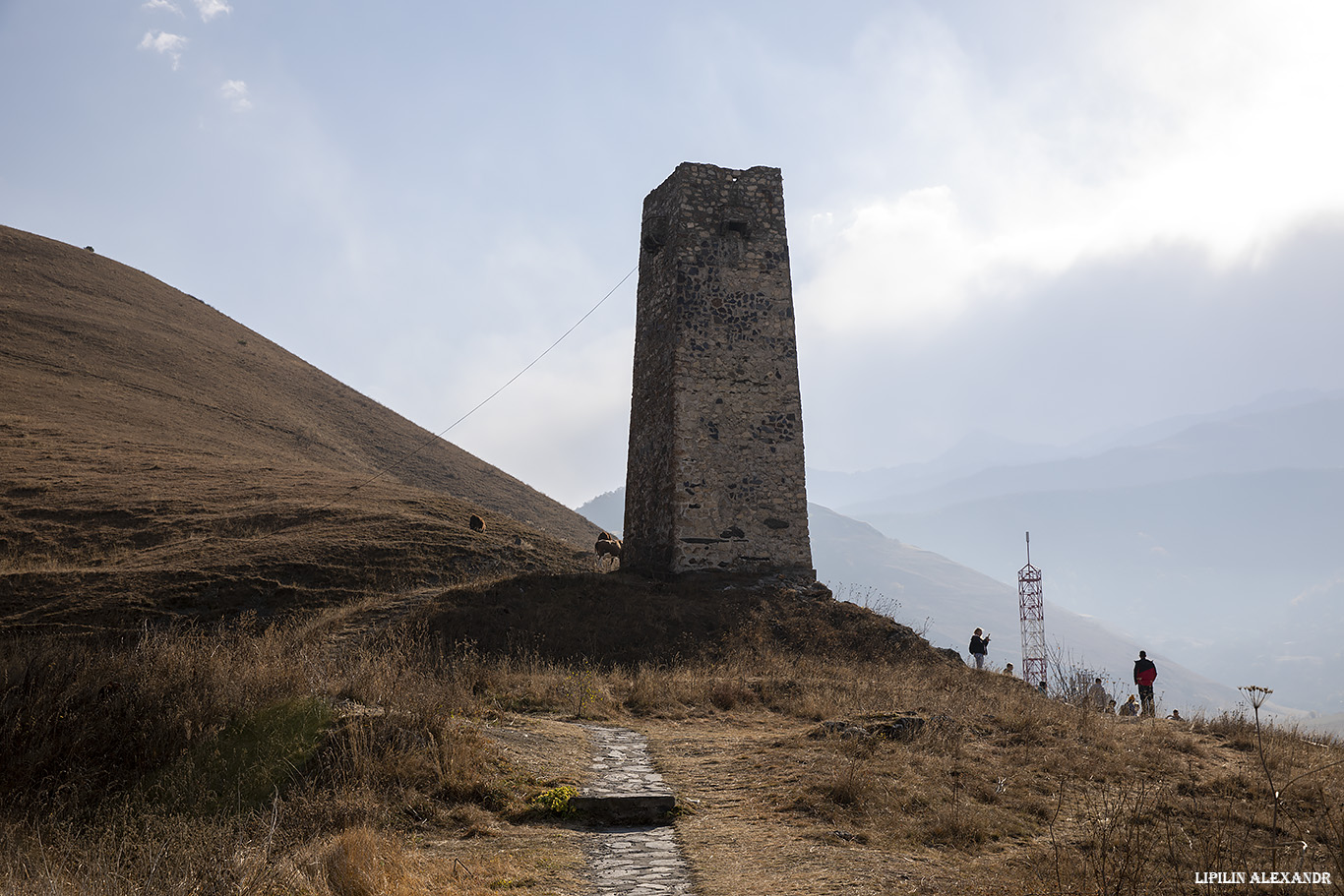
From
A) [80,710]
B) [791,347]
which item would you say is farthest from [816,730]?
[791,347]

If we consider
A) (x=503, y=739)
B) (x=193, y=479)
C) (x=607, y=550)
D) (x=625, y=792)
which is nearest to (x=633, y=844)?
(x=625, y=792)

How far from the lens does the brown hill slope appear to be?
18906 mm

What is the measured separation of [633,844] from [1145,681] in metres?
14.4

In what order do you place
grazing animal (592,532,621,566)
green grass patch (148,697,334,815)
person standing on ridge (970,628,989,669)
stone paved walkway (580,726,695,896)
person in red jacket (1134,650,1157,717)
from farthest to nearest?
grazing animal (592,532,621,566) < person standing on ridge (970,628,989,669) < person in red jacket (1134,650,1157,717) < green grass patch (148,697,334,815) < stone paved walkway (580,726,695,896)

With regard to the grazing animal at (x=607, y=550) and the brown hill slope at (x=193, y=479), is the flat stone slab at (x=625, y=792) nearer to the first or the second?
the brown hill slope at (x=193, y=479)

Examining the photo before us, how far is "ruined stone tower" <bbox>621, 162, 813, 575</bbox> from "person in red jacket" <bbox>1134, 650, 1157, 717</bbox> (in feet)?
22.6

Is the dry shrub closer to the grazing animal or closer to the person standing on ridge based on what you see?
the person standing on ridge

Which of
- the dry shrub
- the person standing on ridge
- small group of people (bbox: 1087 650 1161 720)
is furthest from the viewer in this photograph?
the person standing on ridge

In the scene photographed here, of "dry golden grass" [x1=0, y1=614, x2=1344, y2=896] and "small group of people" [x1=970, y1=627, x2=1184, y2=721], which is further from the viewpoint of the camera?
"small group of people" [x1=970, y1=627, x2=1184, y2=721]

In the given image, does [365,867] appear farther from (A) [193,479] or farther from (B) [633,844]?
(A) [193,479]

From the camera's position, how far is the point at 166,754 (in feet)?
24.9

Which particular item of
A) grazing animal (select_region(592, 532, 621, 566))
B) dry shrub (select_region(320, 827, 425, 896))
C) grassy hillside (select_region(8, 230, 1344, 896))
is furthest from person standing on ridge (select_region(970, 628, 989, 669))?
dry shrub (select_region(320, 827, 425, 896))

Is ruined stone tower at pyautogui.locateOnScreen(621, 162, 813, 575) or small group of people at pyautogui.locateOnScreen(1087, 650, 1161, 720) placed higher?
ruined stone tower at pyautogui.locateOnScreen(621, 162, 813, 575)

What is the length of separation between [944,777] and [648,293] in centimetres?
1534
